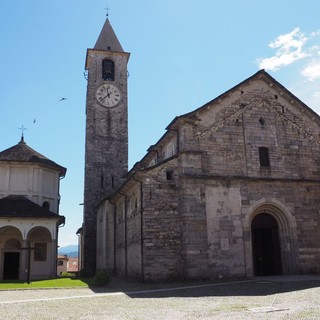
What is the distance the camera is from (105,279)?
63.2 ft

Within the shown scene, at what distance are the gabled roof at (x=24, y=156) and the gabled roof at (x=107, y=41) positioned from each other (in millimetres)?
12610

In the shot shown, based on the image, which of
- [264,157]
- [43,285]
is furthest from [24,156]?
[264,157]

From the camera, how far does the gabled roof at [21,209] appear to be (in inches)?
1139

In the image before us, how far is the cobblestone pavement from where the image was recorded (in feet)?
31.2

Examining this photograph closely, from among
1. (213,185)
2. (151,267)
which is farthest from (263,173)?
(151,267)

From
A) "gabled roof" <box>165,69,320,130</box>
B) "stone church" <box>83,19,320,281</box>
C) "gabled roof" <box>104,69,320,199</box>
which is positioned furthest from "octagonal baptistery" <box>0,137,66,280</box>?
"gabled roof" <box>165,69,320,130</box>

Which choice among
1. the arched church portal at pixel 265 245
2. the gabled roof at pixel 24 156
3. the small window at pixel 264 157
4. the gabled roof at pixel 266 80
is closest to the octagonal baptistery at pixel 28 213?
the gabled roof at pixel 24 156

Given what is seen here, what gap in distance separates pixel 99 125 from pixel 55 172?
599cm

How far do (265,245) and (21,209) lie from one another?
1830 cm

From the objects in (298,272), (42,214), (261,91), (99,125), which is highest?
(99,125)

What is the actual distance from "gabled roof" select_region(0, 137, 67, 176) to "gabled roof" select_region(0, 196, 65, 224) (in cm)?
333

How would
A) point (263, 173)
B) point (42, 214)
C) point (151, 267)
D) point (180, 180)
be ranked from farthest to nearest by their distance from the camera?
point (42, 214)
point (263, 173)
point (180, 180)
point (151, 267)

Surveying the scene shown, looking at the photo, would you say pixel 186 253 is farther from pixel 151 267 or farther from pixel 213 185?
pixel 213 185

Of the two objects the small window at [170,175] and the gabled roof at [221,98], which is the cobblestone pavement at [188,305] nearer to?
the small window at [170,175]
